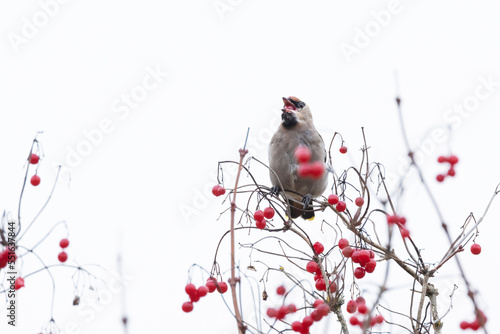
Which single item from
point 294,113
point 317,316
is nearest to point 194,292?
point 317,316

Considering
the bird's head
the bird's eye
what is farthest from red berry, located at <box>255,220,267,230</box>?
the bird's eye

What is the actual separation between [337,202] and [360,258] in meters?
0.40

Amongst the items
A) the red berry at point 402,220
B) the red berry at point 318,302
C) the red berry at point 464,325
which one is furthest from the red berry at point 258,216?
the red berry at point 464,325

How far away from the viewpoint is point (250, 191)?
124 inches

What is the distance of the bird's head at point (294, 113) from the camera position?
227 inches

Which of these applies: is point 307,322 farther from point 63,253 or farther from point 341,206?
point 63,253

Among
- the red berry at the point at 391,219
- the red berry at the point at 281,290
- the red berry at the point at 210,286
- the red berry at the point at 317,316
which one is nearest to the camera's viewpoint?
the red berry at the point at 391,219

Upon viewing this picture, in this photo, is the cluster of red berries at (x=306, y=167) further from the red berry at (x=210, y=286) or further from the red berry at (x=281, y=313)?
the red berry at (x=210, y=286)

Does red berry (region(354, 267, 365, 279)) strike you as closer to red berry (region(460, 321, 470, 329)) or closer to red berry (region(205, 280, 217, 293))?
red berry (region(460, 321, 470, 329))

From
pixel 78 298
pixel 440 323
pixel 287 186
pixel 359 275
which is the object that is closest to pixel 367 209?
pixel 359 275

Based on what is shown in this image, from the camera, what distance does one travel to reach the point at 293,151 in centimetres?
555

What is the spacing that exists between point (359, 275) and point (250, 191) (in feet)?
2.24

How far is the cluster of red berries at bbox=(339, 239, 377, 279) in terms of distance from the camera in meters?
2.74

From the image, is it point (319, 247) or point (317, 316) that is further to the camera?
point (319, 247)
